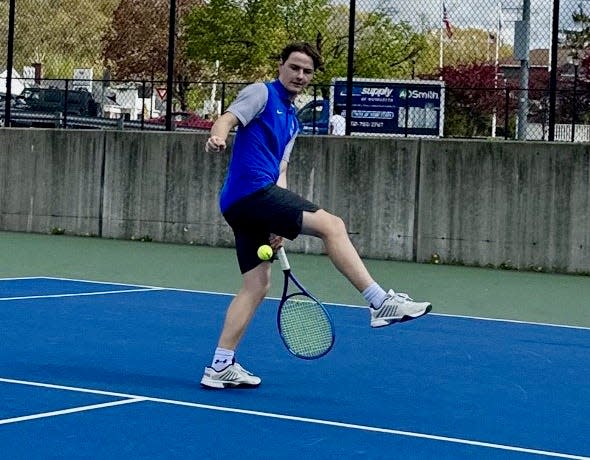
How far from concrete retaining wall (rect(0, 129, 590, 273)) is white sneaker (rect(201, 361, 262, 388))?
914 centimetres

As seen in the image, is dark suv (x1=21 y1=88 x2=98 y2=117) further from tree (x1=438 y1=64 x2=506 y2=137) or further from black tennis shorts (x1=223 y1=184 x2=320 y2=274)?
black tennis shorts (x1=223 y1=184 x2=320 y2=274)

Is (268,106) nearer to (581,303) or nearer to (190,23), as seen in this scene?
(581,303)

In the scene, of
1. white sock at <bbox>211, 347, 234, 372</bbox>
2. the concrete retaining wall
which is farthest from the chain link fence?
white sock at <bbox>211, 347, 234, 372</bbox>

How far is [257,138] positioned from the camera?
300 inches

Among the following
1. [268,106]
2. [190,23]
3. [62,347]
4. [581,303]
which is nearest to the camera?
[268,106]

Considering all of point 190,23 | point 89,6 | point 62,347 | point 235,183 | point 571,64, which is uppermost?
point 89,6

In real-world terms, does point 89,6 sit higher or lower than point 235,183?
higher

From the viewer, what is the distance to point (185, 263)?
16094 millimetres

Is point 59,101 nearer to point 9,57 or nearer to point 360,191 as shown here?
point 9,57

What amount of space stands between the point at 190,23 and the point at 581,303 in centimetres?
1928

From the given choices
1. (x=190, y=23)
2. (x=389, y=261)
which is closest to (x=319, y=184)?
(x=389, y=261)

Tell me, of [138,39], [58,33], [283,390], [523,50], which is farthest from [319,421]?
[138,39]

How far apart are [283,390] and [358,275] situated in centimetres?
77

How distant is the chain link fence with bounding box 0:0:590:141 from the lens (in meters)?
17.6
